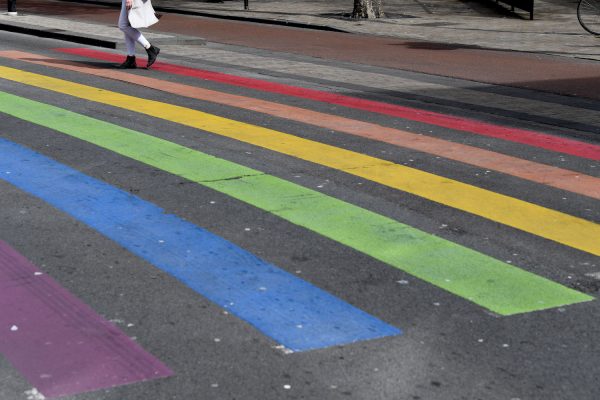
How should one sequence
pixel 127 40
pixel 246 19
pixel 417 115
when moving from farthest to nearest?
pixel 246 19 < pixel 127 40 < pixel 417 115

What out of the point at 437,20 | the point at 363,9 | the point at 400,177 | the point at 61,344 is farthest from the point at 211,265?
the point at 437,20

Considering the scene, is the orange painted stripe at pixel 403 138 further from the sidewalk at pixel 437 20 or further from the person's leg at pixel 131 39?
the sidewalk at pixel 437 20

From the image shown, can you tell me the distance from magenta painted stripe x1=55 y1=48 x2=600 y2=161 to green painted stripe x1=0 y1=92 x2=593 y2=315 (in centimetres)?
306

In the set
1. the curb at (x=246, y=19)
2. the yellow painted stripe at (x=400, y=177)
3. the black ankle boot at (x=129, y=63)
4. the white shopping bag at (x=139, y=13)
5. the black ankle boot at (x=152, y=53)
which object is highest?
the white shopping bag at (x=139, y=13)

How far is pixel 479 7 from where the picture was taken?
2845cm

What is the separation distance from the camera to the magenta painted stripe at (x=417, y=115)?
10.4 m

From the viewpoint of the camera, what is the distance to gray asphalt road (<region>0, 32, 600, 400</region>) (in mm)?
4688

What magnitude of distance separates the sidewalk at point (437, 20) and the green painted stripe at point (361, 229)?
1106 cm

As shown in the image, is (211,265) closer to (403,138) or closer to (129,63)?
(403,138)

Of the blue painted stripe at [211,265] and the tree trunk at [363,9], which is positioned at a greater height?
the blue painted stripe at [211,265]

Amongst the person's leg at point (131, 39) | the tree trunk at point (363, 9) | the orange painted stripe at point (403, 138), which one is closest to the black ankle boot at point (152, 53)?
the person's leg at point (131, 39)

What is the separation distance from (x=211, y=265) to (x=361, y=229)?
1211mm

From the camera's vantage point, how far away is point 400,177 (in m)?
8.66

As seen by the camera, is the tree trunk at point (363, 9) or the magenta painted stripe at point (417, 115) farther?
the tree trunk at point (363, 9)
